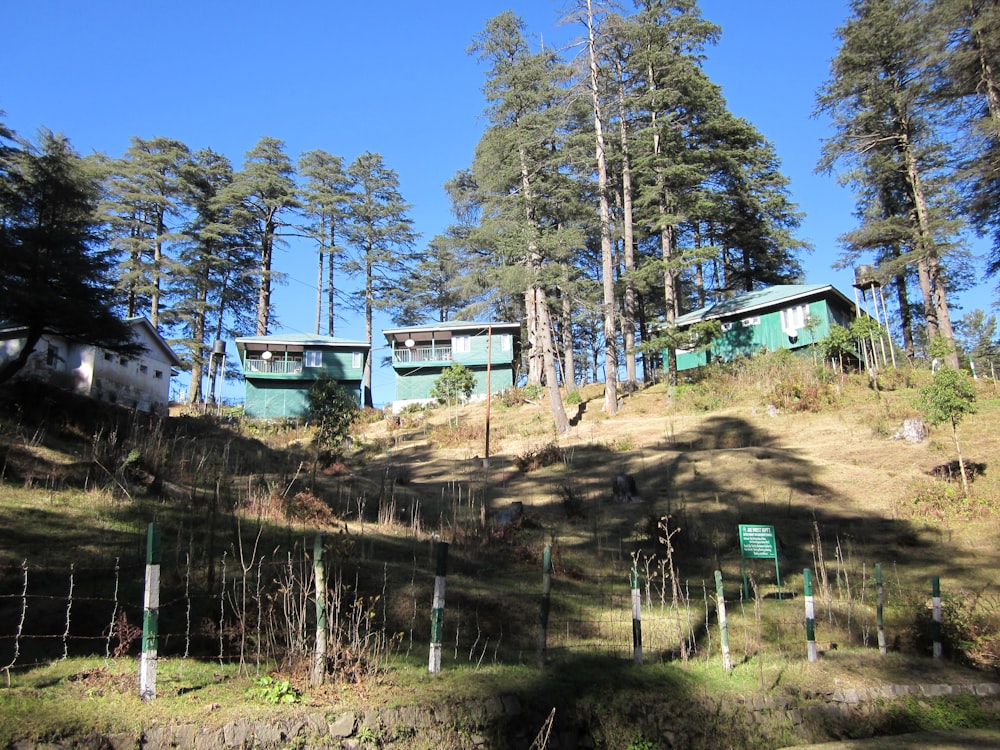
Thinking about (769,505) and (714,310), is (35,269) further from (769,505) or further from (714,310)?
(714,310)

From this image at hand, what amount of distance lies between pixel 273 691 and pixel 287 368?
1498 inches

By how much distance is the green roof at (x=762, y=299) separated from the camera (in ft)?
107

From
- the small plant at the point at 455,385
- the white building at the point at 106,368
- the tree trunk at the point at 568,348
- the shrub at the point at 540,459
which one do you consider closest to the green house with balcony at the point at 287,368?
the white building at the point at 106,368

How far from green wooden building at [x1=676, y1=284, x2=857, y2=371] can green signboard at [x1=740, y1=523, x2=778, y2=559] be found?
2316 centimetres

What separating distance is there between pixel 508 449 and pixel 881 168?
20.2m

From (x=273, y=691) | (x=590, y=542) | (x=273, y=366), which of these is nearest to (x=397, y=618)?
(x=273, y=691)

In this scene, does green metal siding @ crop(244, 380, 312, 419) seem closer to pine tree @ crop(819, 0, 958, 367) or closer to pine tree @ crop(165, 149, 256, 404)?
pine tree @ crop(165, 149, 256, 404)

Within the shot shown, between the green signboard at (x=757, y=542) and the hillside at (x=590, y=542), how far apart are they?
0.77 meters

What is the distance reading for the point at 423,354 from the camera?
143ft

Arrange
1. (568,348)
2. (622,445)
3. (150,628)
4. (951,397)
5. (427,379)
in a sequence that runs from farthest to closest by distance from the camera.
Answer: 1. (427,379)
2. (568,348)
3. (622,445)
4. (951,397)
5. (150,628)

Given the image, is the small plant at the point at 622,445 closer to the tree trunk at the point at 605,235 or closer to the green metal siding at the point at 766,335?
the tree trunk at the point at 605,235

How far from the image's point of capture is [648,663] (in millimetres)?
7793

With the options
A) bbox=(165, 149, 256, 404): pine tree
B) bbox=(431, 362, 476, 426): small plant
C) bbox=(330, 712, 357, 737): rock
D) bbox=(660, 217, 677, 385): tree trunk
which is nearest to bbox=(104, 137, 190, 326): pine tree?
bbox=(165, 149, 256, 404): pine tree

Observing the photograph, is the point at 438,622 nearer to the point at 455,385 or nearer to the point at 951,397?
the point at 951,397
